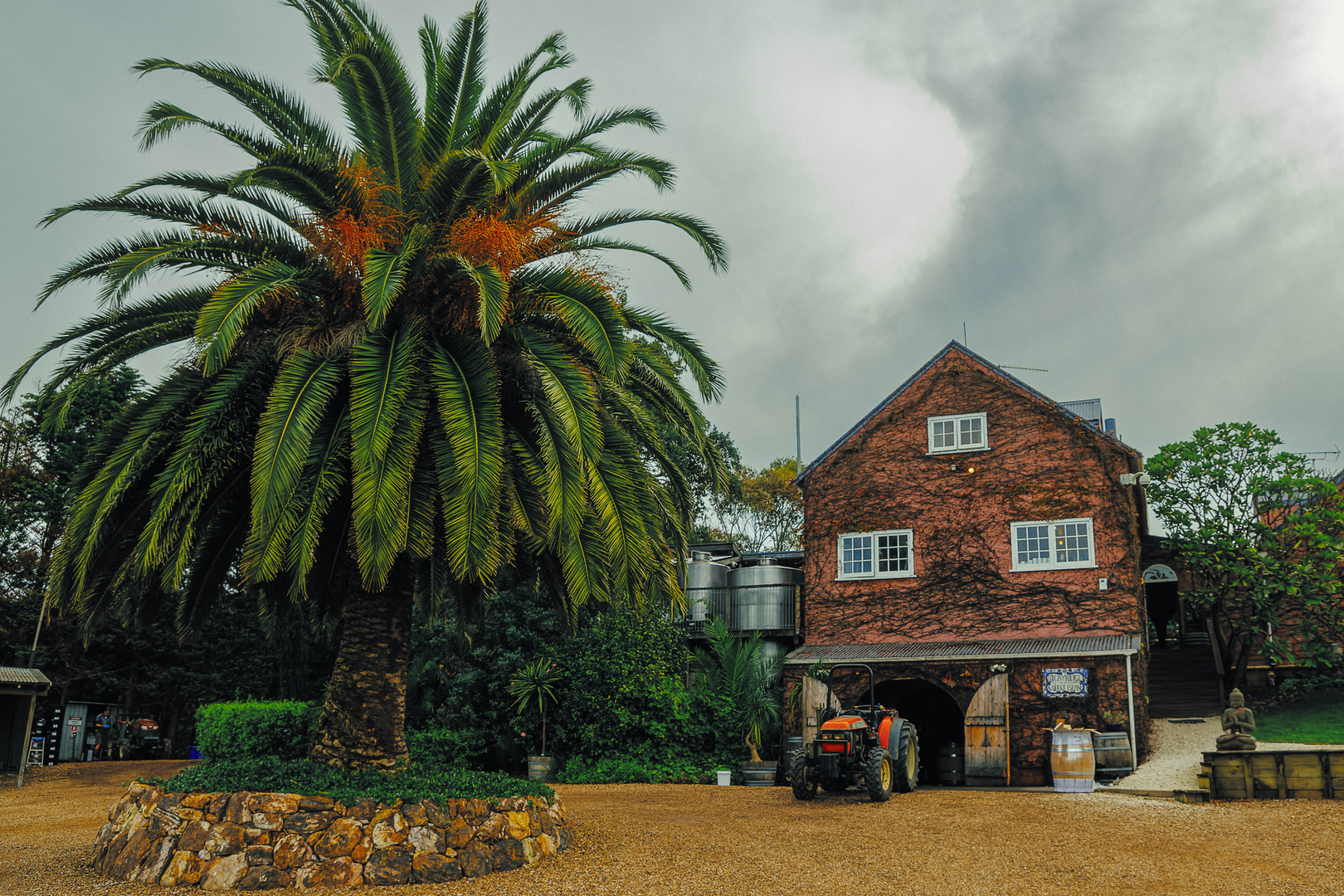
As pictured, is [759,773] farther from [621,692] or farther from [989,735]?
[989,735]

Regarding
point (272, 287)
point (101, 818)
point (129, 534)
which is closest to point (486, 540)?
point (272, 287)

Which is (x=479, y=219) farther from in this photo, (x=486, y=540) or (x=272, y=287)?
(x=486, y=540)

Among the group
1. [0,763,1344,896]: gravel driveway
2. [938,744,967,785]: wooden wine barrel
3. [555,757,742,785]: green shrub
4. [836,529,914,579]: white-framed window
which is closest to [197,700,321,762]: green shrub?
[0,763,1344,896]: gravel driveway

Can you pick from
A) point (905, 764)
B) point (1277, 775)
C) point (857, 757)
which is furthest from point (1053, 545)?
point (857, 757)

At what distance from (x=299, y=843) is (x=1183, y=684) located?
2250 centimetres

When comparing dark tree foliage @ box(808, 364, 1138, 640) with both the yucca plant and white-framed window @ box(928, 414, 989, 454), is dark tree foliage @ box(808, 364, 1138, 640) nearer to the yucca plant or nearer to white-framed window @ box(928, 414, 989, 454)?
white-framed window @ box(928, 414, 989, 454)

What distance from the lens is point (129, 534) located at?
1114 cm

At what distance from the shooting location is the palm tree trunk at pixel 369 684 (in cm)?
1084

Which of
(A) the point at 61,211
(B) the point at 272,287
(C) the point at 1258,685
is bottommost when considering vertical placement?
(C) the point at 1258,685

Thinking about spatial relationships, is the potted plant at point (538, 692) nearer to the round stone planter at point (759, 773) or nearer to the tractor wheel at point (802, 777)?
the round stone planter at point (759, 773)

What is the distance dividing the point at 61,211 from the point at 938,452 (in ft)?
58.0

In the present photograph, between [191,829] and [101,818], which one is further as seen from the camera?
[101,818]

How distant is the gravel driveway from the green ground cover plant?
6760mm

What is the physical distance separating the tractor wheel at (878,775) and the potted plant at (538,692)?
28.5 feet
